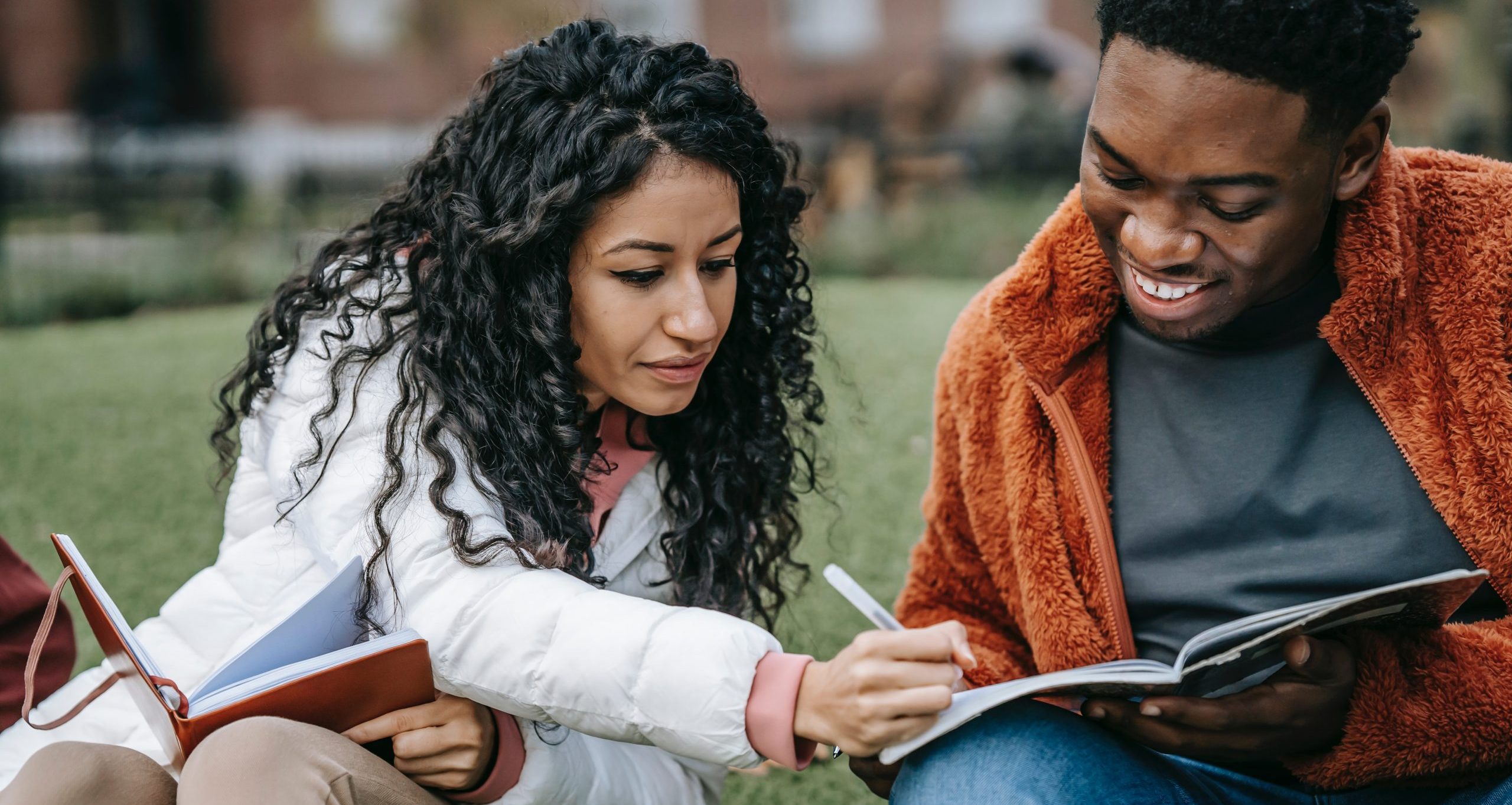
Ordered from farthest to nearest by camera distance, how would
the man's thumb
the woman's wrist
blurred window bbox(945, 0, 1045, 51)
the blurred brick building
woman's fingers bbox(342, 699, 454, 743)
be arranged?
blurred window bbox(945, 0, 1045, 51), the blurred brick building, woman's fingers bbox(342, 699, 454, 743), the man's thumb, the woman's wrist

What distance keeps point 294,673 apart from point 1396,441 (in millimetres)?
1529

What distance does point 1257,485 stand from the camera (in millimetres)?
1900

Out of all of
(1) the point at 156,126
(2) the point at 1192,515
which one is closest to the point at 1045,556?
(2) the point at 1192,515

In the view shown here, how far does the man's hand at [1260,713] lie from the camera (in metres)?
1.73

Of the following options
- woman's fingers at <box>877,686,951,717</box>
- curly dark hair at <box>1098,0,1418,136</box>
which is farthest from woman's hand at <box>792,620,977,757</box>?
curly dark hair at <box>1098,0,1418,136</box>

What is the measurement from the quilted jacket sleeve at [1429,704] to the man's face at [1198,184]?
0.52 m

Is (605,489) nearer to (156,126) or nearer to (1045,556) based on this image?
(1045,556)

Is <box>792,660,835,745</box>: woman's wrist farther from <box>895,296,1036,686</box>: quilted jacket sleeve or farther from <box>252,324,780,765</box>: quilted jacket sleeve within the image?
<box>895,296,1036,686</box>: quilted jacket sleeve

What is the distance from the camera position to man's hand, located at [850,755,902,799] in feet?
6.34

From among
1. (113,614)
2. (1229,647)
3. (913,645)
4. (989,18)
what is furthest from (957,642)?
(989,18)

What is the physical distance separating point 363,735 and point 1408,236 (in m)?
1.64

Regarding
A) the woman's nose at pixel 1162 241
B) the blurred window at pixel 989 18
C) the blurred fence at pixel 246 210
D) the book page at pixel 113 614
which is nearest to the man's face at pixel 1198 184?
the woman's nose at pixel 1162 241

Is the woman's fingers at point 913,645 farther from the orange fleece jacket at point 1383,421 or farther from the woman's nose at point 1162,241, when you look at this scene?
the woman's nose at point 1162,241

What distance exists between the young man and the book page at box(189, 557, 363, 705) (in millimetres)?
797
